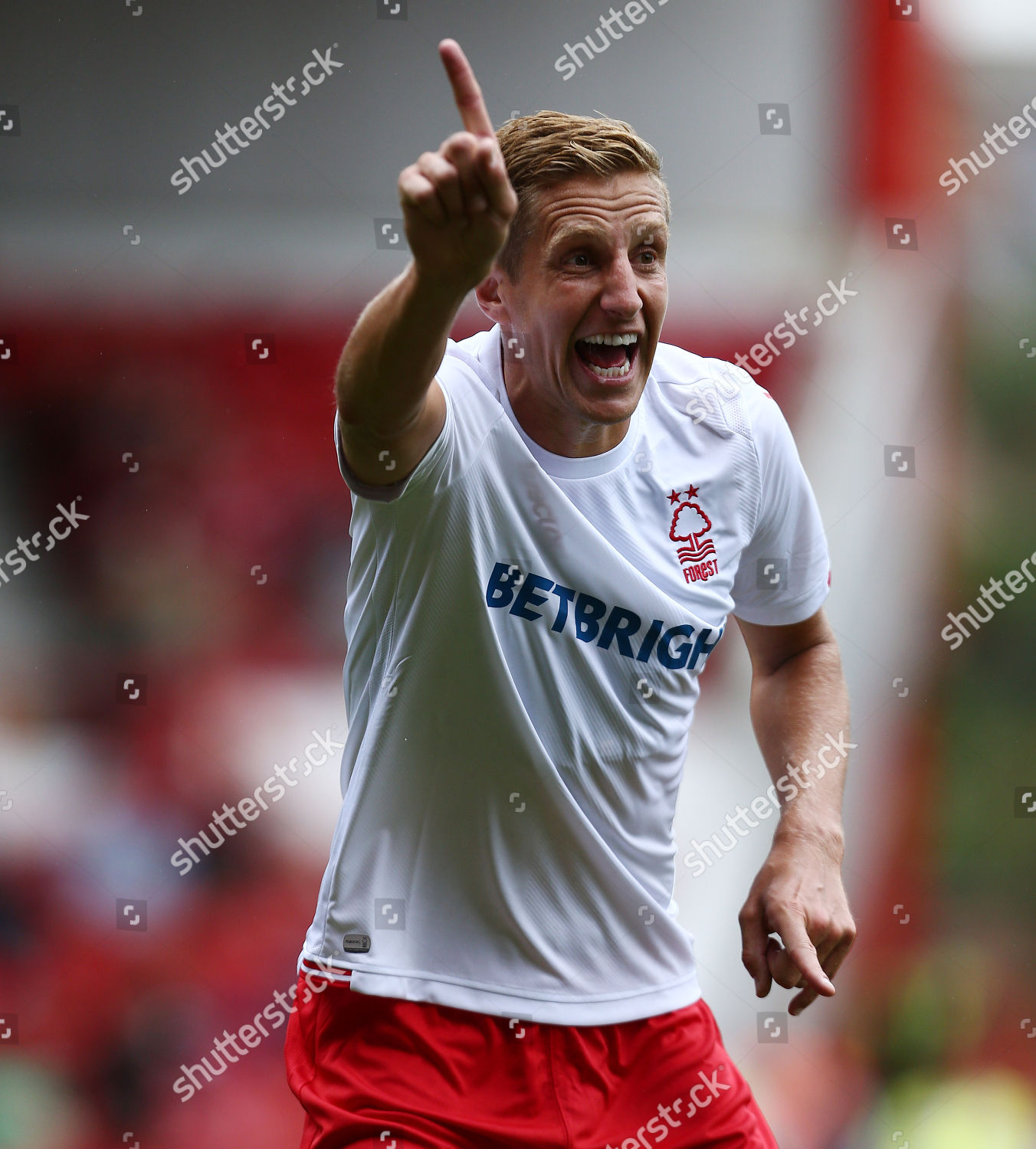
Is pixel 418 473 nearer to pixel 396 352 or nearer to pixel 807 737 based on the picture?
pixel 396 352

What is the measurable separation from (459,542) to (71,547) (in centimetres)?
204

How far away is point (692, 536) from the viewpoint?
1.30 metres

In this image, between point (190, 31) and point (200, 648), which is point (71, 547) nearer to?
point (200, 648)

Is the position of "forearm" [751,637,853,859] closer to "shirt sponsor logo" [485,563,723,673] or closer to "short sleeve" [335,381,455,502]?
"shirt sponsor logo" [485,563,723,673]

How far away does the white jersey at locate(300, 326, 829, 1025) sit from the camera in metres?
1.15

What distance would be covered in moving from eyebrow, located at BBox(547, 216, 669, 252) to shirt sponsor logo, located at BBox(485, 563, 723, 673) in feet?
1.22

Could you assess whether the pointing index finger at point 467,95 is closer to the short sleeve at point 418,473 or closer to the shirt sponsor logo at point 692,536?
the short sleeve at point 418,473

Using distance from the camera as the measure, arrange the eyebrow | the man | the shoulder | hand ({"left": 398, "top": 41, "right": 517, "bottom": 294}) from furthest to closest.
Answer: the shoulder
the eyebrow
the man
hand ({"left": 398, "top": 41, "right": 517, "bottom": 294})

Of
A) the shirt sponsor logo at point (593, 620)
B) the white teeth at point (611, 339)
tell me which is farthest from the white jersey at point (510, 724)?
the white teeth at point (611, 339)

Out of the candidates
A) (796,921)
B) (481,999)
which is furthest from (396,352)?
(796,921)

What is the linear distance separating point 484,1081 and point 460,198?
84 centimetres

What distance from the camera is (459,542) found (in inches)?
44.4

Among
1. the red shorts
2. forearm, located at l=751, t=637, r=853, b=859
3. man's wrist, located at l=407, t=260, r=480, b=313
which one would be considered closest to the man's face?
man's wrist, located at l=407, t=260, r=480, b=313

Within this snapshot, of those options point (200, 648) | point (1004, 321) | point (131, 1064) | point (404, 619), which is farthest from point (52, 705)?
point (1004, 321)
